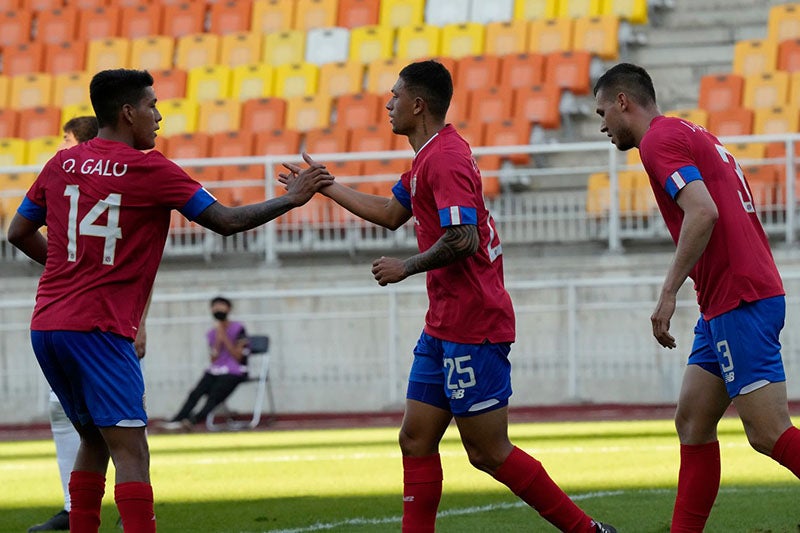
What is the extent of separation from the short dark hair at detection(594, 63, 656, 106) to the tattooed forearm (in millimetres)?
900

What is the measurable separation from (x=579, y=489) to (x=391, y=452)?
9.47 ft

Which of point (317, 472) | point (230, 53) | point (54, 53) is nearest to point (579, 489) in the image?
point (317, 472)

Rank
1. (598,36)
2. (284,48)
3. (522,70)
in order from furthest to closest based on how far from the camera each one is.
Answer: (284,48), (598,36), (522,70)

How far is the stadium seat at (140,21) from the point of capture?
22.2 meters

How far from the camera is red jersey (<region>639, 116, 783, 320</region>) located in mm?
5766

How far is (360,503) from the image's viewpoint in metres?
8.55

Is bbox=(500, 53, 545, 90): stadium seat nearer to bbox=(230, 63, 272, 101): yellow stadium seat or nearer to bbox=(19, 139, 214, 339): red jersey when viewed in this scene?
bbox=(230, 63, 272, 101): yellow stadium seat

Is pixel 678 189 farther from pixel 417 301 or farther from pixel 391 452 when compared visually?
pixel 417 301

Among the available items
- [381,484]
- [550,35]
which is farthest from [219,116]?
[381,484]

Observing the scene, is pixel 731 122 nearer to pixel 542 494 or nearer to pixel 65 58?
pixel 65 58

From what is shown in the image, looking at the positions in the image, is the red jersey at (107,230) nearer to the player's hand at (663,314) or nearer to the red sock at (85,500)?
the red sock at (85,500)

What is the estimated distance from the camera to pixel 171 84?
67.4 ft

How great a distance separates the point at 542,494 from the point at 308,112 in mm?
13518

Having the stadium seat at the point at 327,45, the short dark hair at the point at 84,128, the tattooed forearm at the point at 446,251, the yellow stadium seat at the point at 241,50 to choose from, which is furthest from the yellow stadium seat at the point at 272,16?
the tattooed forearm at the point at 446,251
